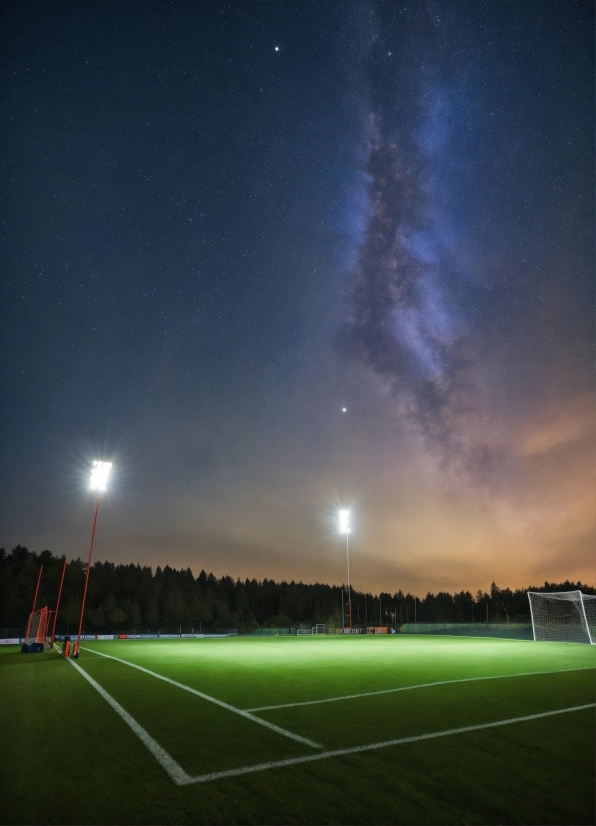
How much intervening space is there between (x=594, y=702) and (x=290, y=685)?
676 cm

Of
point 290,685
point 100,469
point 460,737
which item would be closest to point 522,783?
point 460,737

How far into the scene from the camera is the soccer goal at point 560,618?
105 feet

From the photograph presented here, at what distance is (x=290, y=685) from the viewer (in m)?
12.3

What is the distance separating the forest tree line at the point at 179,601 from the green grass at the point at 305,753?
57346mm

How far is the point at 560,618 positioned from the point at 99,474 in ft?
109

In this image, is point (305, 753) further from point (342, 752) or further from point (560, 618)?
point (560, 618)

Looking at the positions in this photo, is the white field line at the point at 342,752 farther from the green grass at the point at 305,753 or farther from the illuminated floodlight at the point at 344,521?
the illuminated floodlight at the point at 344,521

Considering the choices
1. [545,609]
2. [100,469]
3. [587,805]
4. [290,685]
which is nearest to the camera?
[587,805]

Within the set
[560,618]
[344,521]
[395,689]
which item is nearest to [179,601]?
[344,521]

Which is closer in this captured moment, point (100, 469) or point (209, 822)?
point (209, 822)

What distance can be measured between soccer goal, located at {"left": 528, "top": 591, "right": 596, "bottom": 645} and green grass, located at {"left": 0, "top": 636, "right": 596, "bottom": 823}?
77.8 ft

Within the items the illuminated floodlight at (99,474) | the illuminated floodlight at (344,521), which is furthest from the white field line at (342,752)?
the illuminated floodlight at (344,521)

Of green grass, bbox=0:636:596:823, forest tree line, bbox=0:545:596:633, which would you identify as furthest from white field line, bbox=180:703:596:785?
forest tree line, bbox=0:545:596:633

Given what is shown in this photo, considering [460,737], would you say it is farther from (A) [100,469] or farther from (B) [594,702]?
(A) [100,469]
